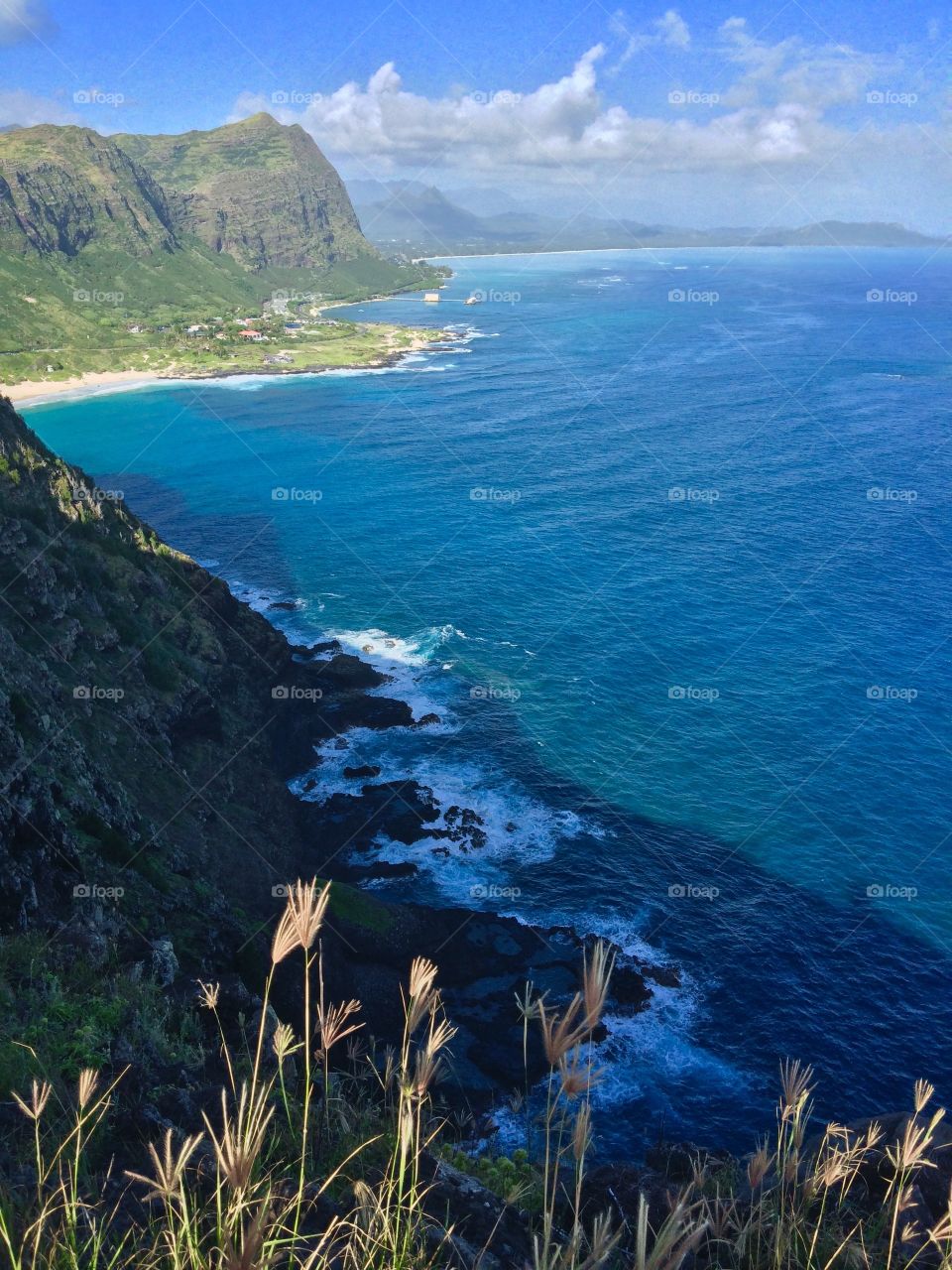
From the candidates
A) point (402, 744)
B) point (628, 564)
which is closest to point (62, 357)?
point (628, 564)

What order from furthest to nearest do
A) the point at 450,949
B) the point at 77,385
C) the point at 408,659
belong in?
the point at 77,385, the point at 408,659, the point at 450,949

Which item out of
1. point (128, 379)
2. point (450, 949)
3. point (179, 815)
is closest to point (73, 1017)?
point (179, 815)

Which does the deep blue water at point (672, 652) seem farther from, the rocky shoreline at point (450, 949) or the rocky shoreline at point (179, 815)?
the rocky shoreline at point (179, 815)

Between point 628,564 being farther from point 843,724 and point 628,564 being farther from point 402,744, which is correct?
point 402,744

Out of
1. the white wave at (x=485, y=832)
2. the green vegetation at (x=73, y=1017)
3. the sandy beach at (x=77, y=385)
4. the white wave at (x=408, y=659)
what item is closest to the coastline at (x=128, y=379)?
the sandy beach at (x=77, y=385)

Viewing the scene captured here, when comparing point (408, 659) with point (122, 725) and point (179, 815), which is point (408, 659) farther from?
point (179, 815)
